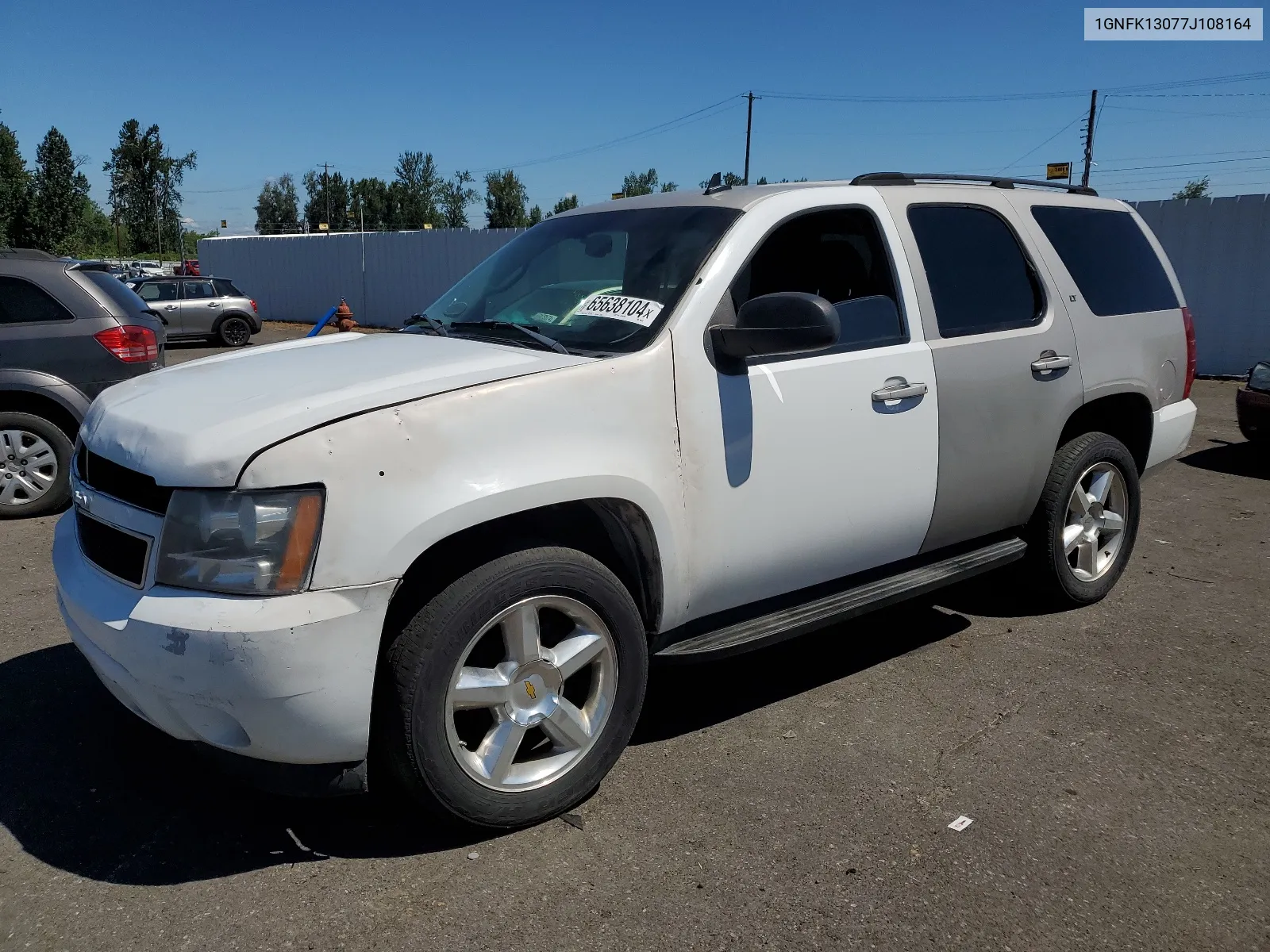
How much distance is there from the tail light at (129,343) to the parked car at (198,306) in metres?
15.3

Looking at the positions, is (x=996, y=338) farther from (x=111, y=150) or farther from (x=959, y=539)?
(x=111, y=150)

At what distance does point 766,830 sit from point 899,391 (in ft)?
5.39

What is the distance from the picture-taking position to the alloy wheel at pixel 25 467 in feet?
22.0

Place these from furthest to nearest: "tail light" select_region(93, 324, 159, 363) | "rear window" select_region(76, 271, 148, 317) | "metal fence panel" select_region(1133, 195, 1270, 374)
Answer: "metal fence panel" select_region(1133, 195, 1270, 374)
"rear window" select_region(76, 271, 148, 317)
"tail light" select_region(93, 324, 159, 363)

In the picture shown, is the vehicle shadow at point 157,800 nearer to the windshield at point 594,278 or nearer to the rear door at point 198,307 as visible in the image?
the windshield at point 594,278

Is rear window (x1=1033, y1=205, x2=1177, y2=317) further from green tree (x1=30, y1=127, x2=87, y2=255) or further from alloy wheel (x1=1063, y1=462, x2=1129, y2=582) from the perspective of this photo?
green tree (x1=30, y1=127, x2=87, y2=255)

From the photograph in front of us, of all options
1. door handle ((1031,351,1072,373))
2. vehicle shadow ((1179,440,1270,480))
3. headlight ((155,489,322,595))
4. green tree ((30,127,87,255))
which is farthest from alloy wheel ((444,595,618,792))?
green tree ((30,127,87,255))

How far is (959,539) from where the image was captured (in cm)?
409

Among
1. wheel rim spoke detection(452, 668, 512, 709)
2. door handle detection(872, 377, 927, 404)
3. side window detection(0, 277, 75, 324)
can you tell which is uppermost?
side window detection(0, 277, 75, 324)

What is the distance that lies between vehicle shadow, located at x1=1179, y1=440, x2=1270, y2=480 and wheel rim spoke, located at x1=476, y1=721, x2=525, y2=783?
757 cm

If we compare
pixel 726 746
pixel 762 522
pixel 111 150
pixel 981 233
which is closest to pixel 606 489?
pixel 762 522

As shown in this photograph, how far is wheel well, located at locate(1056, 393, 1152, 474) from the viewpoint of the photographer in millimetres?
4652

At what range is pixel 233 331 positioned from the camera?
22.1 metres

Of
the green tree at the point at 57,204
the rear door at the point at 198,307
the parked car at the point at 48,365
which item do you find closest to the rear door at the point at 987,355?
the parked car at the point at 48,365
